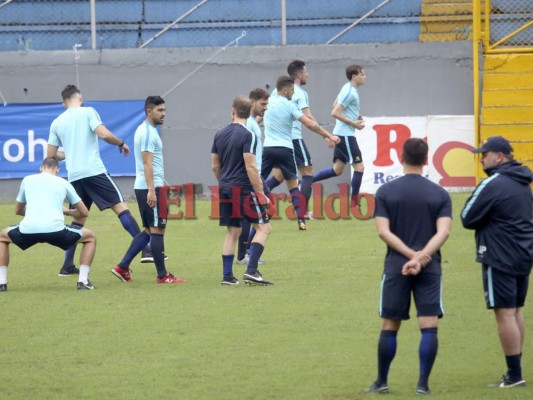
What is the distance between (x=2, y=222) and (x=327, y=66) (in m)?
6.97

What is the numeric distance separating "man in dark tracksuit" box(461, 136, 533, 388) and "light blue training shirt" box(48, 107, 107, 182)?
19.6 ft

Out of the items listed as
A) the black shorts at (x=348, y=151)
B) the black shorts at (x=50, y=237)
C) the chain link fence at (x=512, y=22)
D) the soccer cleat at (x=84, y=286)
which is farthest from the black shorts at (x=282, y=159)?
the chain link fence at (x=512, y=22)

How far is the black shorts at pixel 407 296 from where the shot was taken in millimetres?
6730

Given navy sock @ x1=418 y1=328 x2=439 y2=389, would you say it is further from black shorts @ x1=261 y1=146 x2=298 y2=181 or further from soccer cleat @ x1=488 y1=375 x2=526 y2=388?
black shorts @ x1=261 y1=146 x2=298 y2=181

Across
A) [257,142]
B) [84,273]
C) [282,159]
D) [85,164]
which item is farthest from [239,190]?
[282,159]

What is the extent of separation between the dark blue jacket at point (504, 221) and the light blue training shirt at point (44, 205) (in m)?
4.82

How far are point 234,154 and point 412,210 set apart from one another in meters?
4.47

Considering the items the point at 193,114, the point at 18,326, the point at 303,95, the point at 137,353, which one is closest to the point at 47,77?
the point at 193,114

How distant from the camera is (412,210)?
6.72 m

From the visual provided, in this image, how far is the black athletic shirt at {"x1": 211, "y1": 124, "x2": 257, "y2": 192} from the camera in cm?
1095

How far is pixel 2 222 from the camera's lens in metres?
17.4

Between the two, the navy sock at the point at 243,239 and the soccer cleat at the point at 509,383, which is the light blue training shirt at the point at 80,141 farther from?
the soccer cleat at the point at 509,383

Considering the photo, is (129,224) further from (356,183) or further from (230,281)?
(356,183)

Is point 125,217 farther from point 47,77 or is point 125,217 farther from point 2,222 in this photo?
point 47,77
